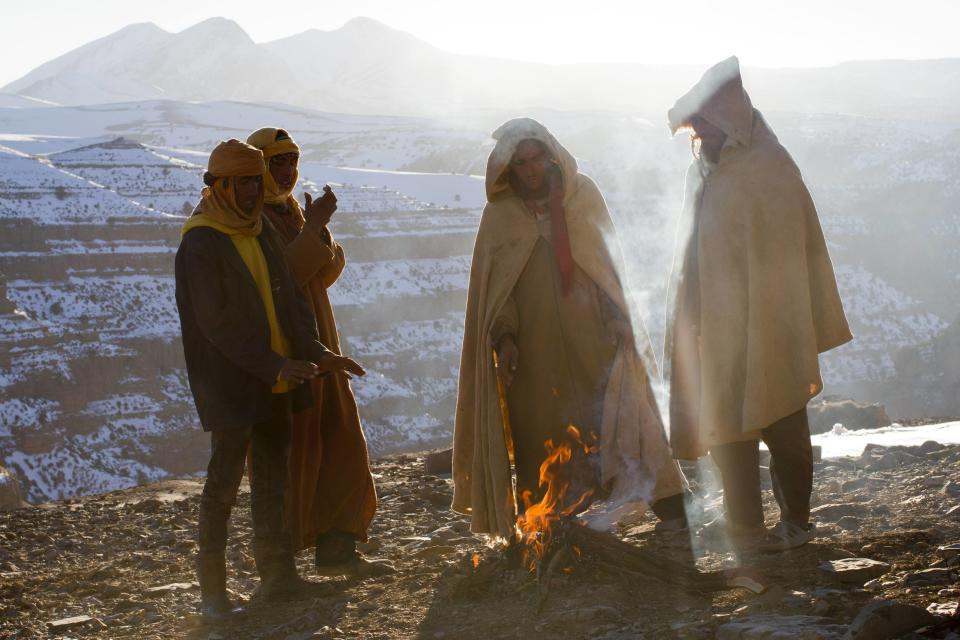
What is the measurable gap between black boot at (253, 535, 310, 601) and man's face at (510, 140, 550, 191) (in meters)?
1.61

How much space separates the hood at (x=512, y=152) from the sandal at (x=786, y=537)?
1.47 meters

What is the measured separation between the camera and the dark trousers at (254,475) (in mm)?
4027

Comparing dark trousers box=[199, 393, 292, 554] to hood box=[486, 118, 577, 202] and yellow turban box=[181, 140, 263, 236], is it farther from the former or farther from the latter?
hood box=[486, 118, 577, 202]

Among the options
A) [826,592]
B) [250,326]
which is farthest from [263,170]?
[826,592]

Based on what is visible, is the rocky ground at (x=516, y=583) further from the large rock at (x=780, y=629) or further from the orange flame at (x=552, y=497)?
the orange flame at (x=552, y=497)

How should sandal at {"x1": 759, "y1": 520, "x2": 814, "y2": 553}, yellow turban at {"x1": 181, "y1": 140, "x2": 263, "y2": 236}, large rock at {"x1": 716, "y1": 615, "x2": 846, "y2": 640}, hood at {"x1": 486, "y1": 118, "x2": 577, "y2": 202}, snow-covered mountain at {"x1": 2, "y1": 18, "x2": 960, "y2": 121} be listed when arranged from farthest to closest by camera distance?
snow-covered mountain at {"x1": 2, "y1": 18, "x2": 960, "y2": 121} < hood at {"x1": 486, "y1": 118, "x2": 577, "y2": 202} < sandal at {"x1": 759, "y1": 520, "x2": 814, "y2": 553} < yellow turban at {"x1": 181, "y1": 140, "x2": 263, "y2": 236} < large rock at {"x1": 716, "y1": 615, "x2": 846, "y2": 640}

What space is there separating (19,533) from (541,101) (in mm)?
121760

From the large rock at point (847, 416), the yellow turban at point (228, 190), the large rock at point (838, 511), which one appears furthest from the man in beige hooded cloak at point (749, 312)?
the large rock at point (847, 416)

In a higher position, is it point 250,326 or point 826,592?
point 250,326

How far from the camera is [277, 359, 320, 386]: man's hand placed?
3.90m

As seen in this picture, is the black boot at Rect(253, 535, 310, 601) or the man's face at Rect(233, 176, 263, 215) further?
the black boot at Rect(253, 535, 310, 601)

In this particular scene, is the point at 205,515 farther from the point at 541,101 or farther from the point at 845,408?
the point at 541,101

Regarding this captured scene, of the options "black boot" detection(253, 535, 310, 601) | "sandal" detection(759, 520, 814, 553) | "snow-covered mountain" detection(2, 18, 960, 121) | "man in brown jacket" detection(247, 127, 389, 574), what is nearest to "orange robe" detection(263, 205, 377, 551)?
"man in brown jacket" detection(247, 127, 389, 574)

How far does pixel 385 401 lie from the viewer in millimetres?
35000
